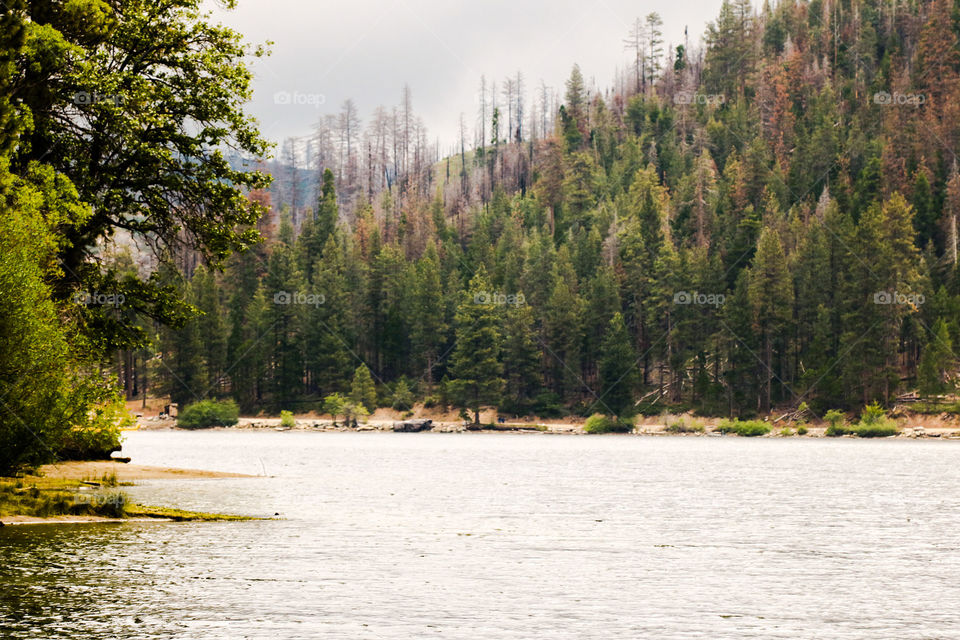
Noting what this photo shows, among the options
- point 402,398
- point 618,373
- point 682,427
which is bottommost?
point 682,427

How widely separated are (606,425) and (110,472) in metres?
84.8

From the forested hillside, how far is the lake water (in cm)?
7571

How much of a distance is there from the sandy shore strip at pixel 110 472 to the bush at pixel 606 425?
74.9m

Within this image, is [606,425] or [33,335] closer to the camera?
[33,335]

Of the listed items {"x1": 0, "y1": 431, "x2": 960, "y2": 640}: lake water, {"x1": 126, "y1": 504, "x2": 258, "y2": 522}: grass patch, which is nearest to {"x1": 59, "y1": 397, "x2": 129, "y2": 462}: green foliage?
{"x1": 0, "y1": 431, "x2": 960, "y2": 640}: lake water

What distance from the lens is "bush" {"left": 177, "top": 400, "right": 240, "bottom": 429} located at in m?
119

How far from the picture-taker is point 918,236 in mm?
117812

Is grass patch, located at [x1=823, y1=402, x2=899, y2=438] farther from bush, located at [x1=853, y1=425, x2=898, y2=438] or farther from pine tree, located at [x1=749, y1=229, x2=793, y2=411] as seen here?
pine tree, located at [x1=749, y1=229, x2=793, y2=411]

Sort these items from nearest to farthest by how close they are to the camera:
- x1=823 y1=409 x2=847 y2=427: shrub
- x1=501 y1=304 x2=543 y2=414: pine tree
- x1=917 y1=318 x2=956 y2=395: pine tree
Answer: x1=917 y1=318 x2=956 y2=395: pine tree, x1=823 y1=409 x2=847 y2=427: shrub, x1=501 y1=304 x2=543 y2=414: pine tree

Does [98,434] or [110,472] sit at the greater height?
[98,434]

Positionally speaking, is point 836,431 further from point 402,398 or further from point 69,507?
point 69,507

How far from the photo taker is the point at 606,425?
11075 cm

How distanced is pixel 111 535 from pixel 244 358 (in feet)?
370

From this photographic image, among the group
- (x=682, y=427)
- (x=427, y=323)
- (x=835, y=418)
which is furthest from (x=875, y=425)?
(x=427, y=323)
